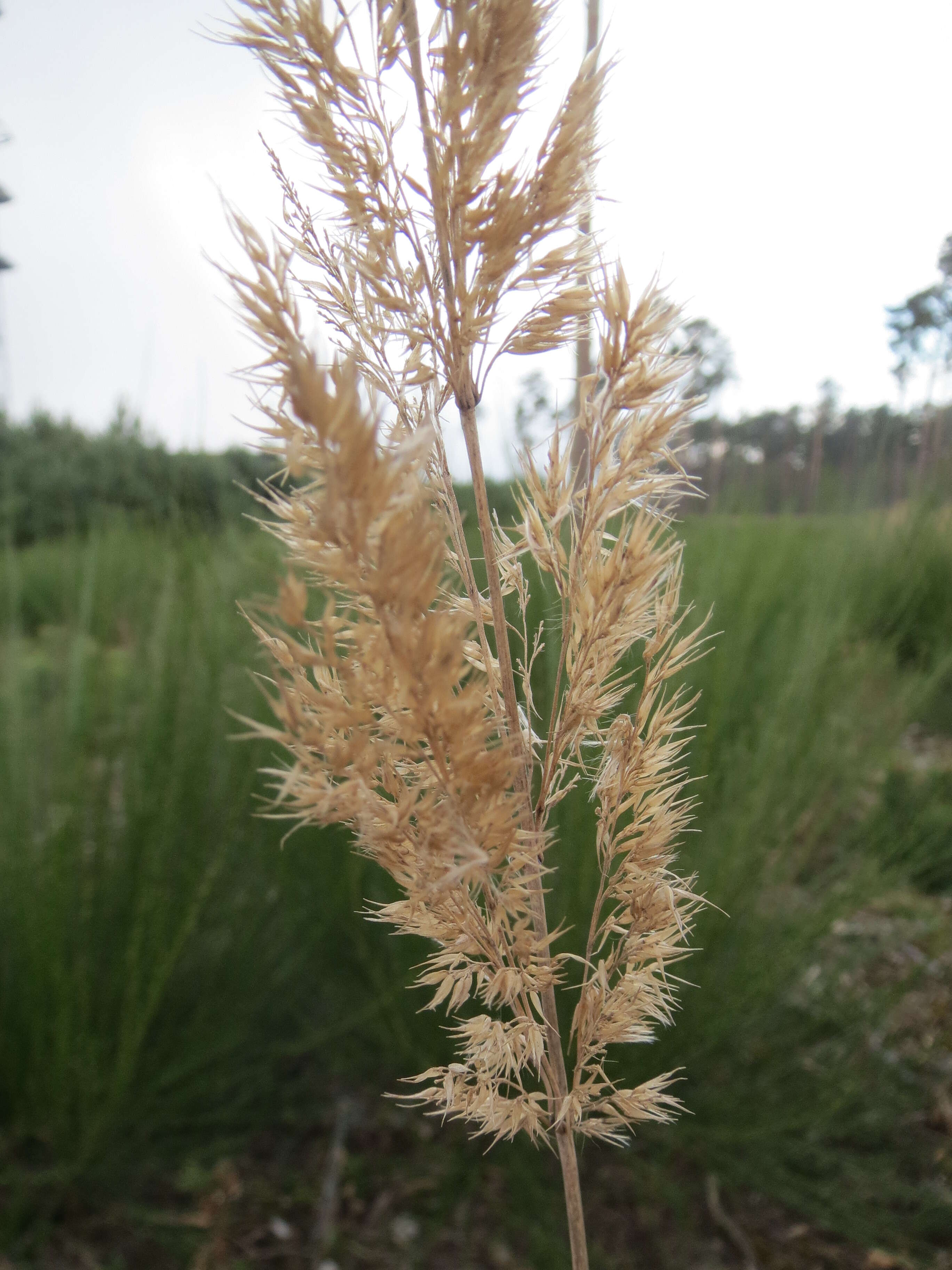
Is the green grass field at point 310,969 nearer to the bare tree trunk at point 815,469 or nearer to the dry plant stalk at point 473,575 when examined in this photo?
the bare tree trunk at point 815,469

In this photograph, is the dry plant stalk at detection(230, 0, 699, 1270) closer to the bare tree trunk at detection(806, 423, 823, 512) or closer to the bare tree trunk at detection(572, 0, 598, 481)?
the bare tree trunk at detection(572, 0, 598, 481)

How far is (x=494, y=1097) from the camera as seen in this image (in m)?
0.26

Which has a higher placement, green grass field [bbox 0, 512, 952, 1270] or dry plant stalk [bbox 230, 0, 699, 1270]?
dry plant stalk [bbox 230, 0, 699, 1270]

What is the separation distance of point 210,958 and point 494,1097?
1.09m

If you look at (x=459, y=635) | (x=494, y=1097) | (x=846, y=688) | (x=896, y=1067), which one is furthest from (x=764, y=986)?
(x=459, y=635)

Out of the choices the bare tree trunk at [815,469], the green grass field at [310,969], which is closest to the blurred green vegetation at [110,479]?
the green grass field at [310,969]

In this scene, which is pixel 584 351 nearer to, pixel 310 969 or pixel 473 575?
pixel 473 575

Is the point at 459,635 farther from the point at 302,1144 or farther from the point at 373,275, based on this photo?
the point at 302,1144

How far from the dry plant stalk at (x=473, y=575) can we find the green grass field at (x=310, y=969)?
63cm

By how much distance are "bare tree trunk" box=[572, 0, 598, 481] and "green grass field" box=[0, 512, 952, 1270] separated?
39 cm

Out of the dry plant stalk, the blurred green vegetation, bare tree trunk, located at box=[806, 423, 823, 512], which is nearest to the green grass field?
the blurred green vegetation

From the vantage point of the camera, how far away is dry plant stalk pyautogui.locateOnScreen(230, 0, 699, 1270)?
21cm

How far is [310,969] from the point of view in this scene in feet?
4.41

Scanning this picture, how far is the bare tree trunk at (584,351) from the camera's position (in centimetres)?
29
